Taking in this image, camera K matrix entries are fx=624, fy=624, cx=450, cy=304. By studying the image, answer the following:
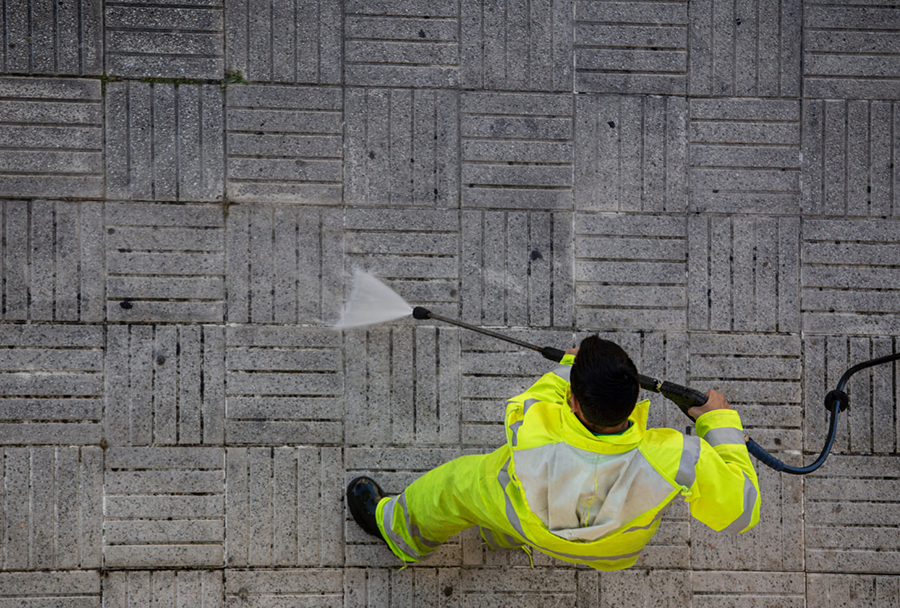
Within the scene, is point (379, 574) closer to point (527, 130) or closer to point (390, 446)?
point (390, 446)

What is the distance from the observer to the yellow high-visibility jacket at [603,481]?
2582 millimetres

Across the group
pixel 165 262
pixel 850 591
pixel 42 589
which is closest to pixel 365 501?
pixel 165 262

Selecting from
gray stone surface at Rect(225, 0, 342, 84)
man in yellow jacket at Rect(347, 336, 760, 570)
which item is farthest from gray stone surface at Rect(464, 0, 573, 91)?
man in yellow jacket at Rect(347, 336, 760, 570)

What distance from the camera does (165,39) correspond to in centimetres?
427

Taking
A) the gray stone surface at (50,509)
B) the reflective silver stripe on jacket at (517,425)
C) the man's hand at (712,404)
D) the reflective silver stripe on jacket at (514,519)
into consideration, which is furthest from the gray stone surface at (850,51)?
the gray stone surface at (50,509)

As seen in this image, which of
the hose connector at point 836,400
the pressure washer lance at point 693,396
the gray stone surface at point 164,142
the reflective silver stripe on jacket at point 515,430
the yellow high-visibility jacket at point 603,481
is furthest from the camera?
the gray stone surface at point 164,142

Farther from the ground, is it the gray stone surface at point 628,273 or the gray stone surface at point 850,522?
the gray stone surface at point 628,273

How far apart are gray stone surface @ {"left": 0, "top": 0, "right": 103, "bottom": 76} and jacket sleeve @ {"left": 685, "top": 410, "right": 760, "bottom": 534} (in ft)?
14.6

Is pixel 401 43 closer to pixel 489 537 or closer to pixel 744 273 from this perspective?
pixel 744 273

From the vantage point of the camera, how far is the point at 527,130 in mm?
4336

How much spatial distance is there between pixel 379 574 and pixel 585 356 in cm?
247

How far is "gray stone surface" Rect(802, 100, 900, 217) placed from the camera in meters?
4.41

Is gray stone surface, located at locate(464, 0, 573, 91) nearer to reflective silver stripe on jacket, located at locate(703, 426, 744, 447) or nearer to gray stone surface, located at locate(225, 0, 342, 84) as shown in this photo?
gray stone surface, located at locate(225, 0, 342, 84)

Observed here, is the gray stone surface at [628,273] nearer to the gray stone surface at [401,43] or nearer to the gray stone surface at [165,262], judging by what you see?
the gray stone surface at [401,43]
